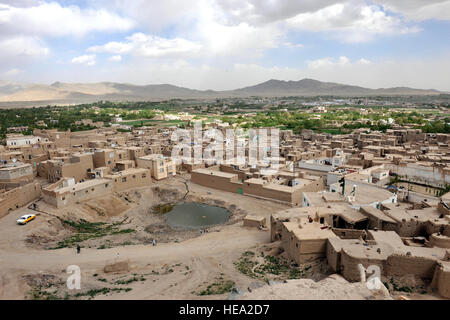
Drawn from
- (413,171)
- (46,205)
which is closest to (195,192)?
(46,205)

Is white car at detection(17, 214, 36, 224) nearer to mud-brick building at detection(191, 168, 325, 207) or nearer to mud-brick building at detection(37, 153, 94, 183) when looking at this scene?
mud-brick building at detection(37, 153, 94, 183)

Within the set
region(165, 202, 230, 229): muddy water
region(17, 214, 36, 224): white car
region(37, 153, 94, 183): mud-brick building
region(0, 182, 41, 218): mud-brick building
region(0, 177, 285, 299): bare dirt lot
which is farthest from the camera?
region(37, 153, 94, 183): mud-brick building

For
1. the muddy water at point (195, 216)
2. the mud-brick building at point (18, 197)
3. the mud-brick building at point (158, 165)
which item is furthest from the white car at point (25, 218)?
the mud-brick building at point (158, 165)

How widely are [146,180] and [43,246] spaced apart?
1301cm

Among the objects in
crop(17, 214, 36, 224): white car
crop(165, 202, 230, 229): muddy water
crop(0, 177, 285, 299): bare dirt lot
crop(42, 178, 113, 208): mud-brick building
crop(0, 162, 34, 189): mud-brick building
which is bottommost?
crop(165, 202, 230, 229): muddy water

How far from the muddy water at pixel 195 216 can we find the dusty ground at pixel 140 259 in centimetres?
95

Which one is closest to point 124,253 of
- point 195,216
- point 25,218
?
point 25,218

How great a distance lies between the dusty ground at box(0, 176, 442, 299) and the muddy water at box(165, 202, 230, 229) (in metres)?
0.95

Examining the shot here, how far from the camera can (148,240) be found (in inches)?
754

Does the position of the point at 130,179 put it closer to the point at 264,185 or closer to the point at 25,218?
the point at 25,218

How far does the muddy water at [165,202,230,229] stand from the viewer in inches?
909

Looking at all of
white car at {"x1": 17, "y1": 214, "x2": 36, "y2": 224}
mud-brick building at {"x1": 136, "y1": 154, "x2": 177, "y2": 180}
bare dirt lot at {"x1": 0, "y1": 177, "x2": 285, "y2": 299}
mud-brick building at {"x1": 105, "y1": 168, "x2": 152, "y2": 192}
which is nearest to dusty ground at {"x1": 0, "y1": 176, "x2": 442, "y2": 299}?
bare dirt lot at {"x1": 0, "y1": 177, "x2": 285, "y2": 299}

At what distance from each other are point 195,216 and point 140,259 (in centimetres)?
923

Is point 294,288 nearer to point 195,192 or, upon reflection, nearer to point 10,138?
point 195,192
